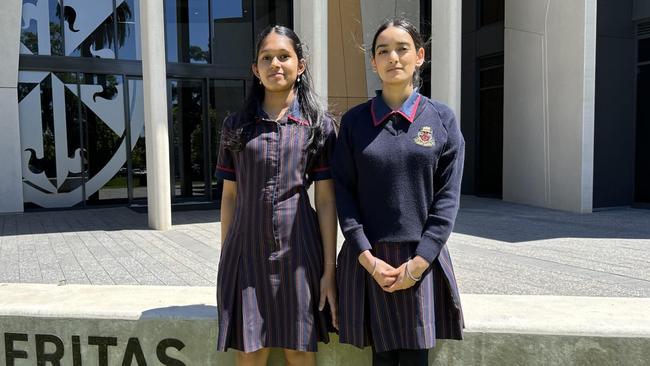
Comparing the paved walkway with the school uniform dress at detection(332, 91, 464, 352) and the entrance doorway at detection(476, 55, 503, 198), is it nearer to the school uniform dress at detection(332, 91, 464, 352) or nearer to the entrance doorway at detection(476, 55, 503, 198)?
the school uniform dress at detection(332, 91, 464, 352)

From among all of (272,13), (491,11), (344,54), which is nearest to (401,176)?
(344,54)

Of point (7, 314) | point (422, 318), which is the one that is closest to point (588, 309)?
point (422, 318)

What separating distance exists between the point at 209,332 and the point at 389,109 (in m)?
1.52

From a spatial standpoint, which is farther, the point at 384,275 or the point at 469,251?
the point at 469,251

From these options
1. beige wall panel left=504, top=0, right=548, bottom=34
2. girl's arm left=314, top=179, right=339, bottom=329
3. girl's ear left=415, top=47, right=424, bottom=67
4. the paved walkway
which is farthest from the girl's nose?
beige wall panel left=504, top=0, right=548, bottom=34

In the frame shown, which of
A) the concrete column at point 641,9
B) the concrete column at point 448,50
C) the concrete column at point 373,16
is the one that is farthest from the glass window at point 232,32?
the concrete column at point 641,9

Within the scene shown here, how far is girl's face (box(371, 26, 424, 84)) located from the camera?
2.11 meters

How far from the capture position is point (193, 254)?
6898mm

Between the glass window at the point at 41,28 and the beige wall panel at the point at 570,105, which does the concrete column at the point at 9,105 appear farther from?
the beige wall panel at the point at 570,105

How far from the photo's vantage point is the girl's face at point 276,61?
224 centimetres

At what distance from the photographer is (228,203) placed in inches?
95.3

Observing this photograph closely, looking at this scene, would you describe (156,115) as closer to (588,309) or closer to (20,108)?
(20,108)

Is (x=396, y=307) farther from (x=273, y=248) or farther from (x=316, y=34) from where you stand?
(x=316, y=34)

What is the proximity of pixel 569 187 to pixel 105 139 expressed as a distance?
1124 cm
